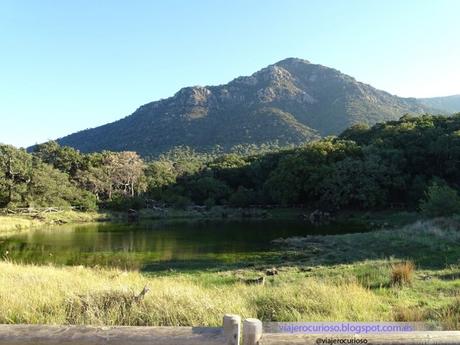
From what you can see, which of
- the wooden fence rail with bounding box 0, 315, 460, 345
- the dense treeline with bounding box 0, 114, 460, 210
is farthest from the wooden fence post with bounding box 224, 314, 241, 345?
the dense treeline with bounding box 0, 114, 460, 210

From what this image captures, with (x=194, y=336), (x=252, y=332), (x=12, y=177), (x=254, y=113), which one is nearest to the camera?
(x=252, y=332)

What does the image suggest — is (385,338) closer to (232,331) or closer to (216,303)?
(232,331)

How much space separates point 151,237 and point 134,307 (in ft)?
95.0

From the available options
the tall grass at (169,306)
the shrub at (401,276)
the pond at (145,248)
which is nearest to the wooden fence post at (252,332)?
the tall grass at (169,306)

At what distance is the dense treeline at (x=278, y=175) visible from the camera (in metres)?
56.4

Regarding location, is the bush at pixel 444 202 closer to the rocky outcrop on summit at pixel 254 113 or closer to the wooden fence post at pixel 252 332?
the wooden fence post at pixel 252 332

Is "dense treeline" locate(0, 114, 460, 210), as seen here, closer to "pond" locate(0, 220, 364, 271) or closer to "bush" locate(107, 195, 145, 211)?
"bush" locate(107, 195, 145, 211)

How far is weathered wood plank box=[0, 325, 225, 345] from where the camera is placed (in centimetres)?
391

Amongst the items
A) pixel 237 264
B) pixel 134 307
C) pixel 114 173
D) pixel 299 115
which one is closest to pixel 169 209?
pixel 114 173

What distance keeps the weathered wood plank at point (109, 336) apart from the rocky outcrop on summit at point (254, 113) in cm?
12764

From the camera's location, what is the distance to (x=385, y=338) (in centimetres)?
392

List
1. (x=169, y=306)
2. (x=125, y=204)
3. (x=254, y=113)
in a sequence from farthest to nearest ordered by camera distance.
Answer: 1. (x=254, y=113)
2. (x=125, y=204)
3. (x=169, y=306)

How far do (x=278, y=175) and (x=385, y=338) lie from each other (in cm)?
6304

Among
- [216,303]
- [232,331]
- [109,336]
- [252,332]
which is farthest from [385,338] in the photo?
[216,303]
